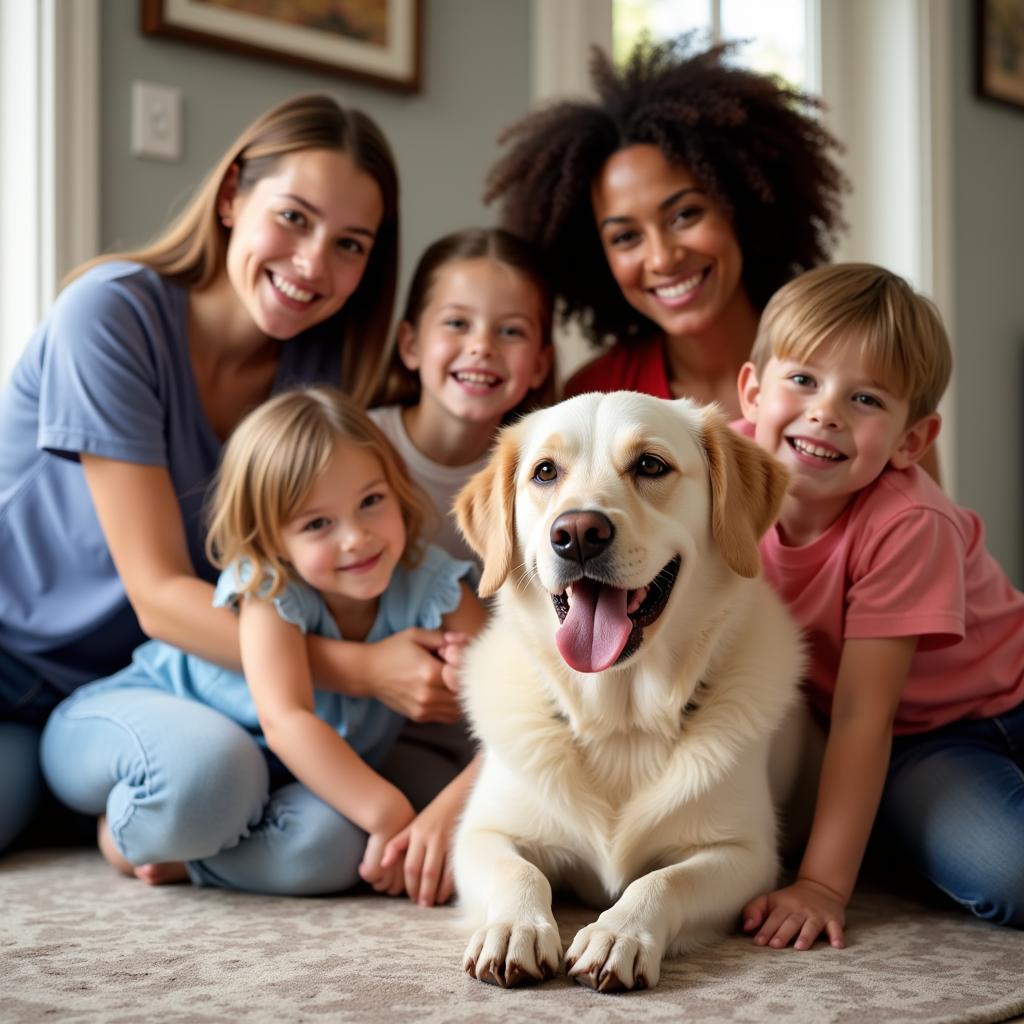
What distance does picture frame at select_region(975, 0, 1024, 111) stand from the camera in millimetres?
4730

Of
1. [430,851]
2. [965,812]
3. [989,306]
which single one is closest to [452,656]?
[430,851]

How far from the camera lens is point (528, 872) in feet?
4.98

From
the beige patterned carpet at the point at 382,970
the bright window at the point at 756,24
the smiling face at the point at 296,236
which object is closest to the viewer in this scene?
the beige patterned carpet at the point at 382,970

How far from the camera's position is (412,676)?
6.55 feet

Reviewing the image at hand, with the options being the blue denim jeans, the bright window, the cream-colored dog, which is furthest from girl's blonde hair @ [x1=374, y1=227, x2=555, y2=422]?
the bright window

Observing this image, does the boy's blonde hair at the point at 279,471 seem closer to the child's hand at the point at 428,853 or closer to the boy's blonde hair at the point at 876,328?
the child's hand at the point at 428,853

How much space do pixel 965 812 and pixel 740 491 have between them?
64 centimetres

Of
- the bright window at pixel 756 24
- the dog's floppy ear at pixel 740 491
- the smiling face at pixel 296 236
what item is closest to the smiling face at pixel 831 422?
the dog's floppy ear at pixel 740 491

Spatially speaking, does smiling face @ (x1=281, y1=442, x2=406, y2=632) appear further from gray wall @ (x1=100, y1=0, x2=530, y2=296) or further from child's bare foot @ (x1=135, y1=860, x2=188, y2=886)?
gray wall @ (x1=100, y1=0, x2=530, y2=296)

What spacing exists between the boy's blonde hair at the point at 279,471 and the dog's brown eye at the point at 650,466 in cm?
62

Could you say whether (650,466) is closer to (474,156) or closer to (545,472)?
(545,472)

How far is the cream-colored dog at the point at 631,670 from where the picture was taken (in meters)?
1.54

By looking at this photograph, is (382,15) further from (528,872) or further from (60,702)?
(528,872)

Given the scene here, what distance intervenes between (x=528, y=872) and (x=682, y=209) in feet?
5.07
